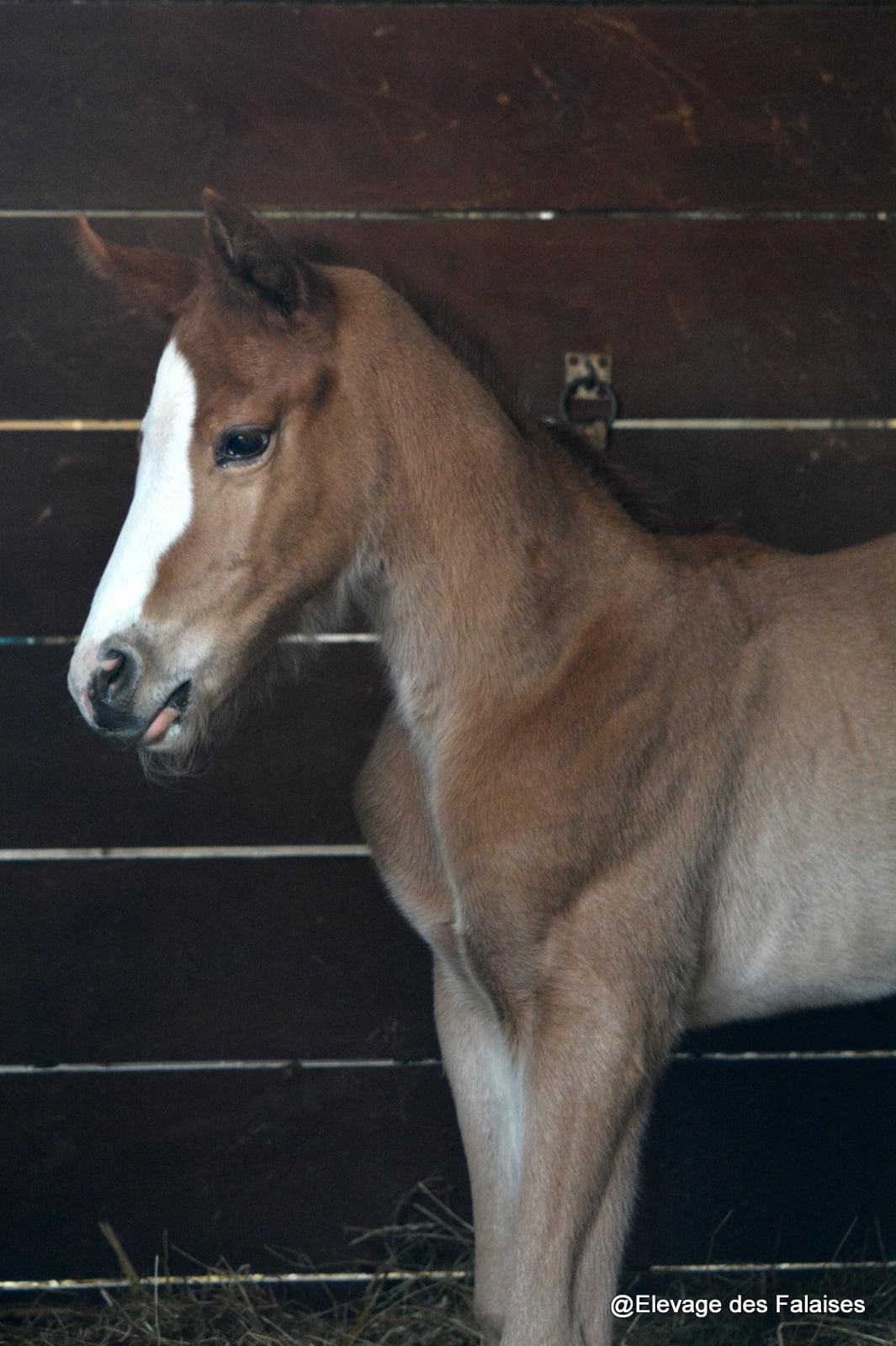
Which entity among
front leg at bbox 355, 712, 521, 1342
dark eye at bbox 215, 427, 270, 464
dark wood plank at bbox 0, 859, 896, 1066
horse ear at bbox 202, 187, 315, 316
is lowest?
dark wood plank at bbox 0, 859, 896, 1066

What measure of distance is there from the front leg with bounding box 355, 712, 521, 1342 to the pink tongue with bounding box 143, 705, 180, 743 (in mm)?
421

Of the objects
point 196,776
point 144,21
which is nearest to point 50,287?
point 144,21

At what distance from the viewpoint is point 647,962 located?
177 centimetres

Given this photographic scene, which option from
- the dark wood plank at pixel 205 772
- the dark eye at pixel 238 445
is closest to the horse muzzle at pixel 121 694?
the dark eye at pixel 238 445

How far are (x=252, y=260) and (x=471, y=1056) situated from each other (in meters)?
1.19

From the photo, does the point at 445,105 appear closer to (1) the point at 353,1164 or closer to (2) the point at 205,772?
(2) the point at 205,772

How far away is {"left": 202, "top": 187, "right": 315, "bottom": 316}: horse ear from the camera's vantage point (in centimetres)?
165

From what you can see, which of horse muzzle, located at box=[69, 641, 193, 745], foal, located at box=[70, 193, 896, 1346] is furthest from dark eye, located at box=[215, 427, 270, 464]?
horse muzzle, located at box=[69, 641, 193, 745]

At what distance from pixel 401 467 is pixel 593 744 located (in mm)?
463

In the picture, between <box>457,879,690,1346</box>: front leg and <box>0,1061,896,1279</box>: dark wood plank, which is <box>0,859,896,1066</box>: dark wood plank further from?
<box>457,879,690,1346</box>: front leg

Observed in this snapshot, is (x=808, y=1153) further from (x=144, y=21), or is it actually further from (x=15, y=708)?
(x=144, y=21)

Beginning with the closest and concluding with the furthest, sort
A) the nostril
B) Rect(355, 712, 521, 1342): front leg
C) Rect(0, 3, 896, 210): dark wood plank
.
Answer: the nostril, Rect(355, 712, 521, 1342): front leg, Rect(0, 3, 896, 210): dark wood plank

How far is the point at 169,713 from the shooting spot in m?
1.73

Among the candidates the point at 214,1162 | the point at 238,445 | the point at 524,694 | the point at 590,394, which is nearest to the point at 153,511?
the point at 238,445
